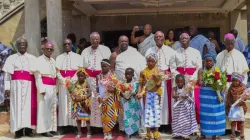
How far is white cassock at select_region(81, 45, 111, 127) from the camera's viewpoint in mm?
7848

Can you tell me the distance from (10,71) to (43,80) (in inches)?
27.5

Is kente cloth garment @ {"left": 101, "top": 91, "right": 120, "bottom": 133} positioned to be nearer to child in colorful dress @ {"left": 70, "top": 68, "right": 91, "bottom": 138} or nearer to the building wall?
child in colorful dress @ {"left": 70, "top": 68, "right": 91, "bottom": 138}

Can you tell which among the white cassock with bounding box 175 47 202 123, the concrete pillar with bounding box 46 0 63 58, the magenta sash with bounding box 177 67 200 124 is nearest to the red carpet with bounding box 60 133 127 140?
the magenta sash with bounding box 177 67 200 124

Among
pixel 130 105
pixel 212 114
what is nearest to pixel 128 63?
pixel 130 105

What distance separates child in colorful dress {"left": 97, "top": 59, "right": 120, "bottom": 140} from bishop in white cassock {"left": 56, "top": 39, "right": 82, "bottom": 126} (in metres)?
0.83

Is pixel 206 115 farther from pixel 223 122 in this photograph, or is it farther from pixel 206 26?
pixel 206 26

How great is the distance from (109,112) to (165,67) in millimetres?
1504

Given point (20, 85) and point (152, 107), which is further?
point (20, 85)

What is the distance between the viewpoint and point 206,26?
13.9 meters

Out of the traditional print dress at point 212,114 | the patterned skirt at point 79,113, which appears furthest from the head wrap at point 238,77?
the patterned skirt at point 79,113

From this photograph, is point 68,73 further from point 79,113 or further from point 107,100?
point 107,100

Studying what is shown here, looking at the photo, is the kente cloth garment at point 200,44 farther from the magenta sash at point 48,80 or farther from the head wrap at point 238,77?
the magenta sash at point 48,80

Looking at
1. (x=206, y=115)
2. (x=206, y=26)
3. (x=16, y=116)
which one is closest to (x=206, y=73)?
(x=206, y=115)

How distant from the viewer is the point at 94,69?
7.95m
